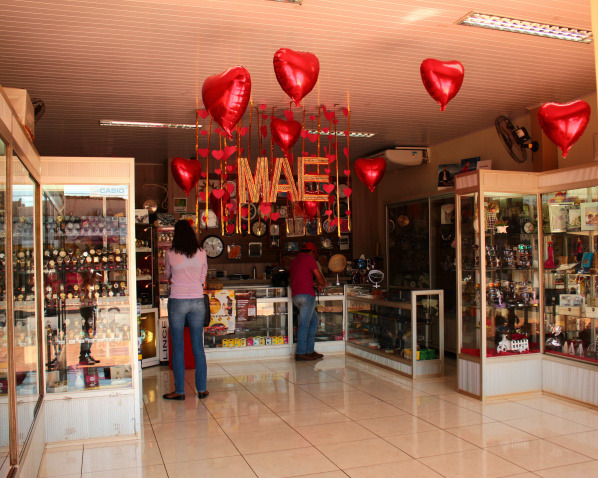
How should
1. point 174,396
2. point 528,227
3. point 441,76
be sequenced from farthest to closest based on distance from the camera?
point 528,227
point 174,396
point 441,76

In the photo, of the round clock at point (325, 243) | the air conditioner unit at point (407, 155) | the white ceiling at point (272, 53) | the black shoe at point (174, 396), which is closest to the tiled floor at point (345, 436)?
the black shoe at point (174, 396)

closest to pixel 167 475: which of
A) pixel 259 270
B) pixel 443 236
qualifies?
pixel 443 236

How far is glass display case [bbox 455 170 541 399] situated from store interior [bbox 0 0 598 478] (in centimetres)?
2

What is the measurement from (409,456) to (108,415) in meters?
2.44

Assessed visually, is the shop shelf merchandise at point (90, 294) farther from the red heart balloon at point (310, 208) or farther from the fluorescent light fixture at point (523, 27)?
the red heart balloon at point (310, 208)

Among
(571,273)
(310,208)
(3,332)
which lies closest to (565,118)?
(571,273)

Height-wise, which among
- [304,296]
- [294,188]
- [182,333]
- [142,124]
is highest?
[142,124]

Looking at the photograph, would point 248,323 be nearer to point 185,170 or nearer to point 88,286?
point 185,170

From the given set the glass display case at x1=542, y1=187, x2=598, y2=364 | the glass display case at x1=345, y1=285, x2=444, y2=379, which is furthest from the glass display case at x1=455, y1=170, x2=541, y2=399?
the glass display case at x1=345, y1=285, x2=444, y2=379

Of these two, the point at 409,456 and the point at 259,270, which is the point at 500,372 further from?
the point at 259,270

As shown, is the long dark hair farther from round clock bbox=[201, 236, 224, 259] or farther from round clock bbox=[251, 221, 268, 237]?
round clock bbox=[251, 221, 268, 237]

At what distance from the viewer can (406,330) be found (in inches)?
277

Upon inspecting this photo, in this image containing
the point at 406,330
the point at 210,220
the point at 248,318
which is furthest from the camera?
the point at 210,220

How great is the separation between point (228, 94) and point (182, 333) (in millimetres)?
2779
